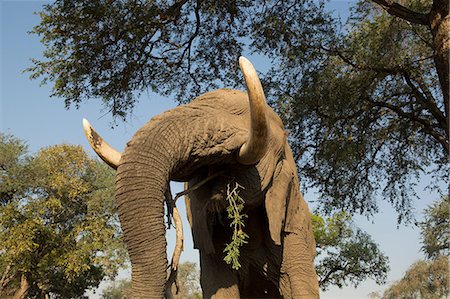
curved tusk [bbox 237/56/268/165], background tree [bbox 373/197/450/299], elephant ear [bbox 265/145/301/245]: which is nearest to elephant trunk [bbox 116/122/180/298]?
curved tusk [bbox 237/56/268/165]

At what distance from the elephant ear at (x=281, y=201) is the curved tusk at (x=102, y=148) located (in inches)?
57.7

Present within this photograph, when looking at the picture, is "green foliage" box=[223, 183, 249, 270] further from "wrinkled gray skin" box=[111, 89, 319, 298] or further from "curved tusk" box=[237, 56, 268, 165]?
"curved tusk" box=[237, 56, 268, 165]

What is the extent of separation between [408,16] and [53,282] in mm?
25292

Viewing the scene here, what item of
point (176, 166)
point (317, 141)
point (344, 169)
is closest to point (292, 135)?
point (317, 141)

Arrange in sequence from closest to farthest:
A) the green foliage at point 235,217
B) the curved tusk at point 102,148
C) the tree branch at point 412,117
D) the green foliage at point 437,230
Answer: the curved tusk at point 102,148
the green foliage at point 235,217
the tree branch at point 412,117
the green foliage at point 437,230

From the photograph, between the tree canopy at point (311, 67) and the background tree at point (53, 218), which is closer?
the tree canopy at point (311, 67)

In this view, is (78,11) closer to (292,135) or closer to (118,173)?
(292,135)

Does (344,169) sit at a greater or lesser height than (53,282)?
lesser

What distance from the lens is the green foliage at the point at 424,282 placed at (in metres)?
26.0

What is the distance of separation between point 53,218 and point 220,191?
966 inches

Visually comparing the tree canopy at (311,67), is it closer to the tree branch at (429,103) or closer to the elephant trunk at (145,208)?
the tree branch at (429,103)

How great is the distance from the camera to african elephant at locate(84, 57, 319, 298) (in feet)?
13.5

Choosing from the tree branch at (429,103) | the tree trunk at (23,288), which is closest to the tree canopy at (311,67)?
the tree branch at (429,103)

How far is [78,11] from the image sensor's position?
11672mm
